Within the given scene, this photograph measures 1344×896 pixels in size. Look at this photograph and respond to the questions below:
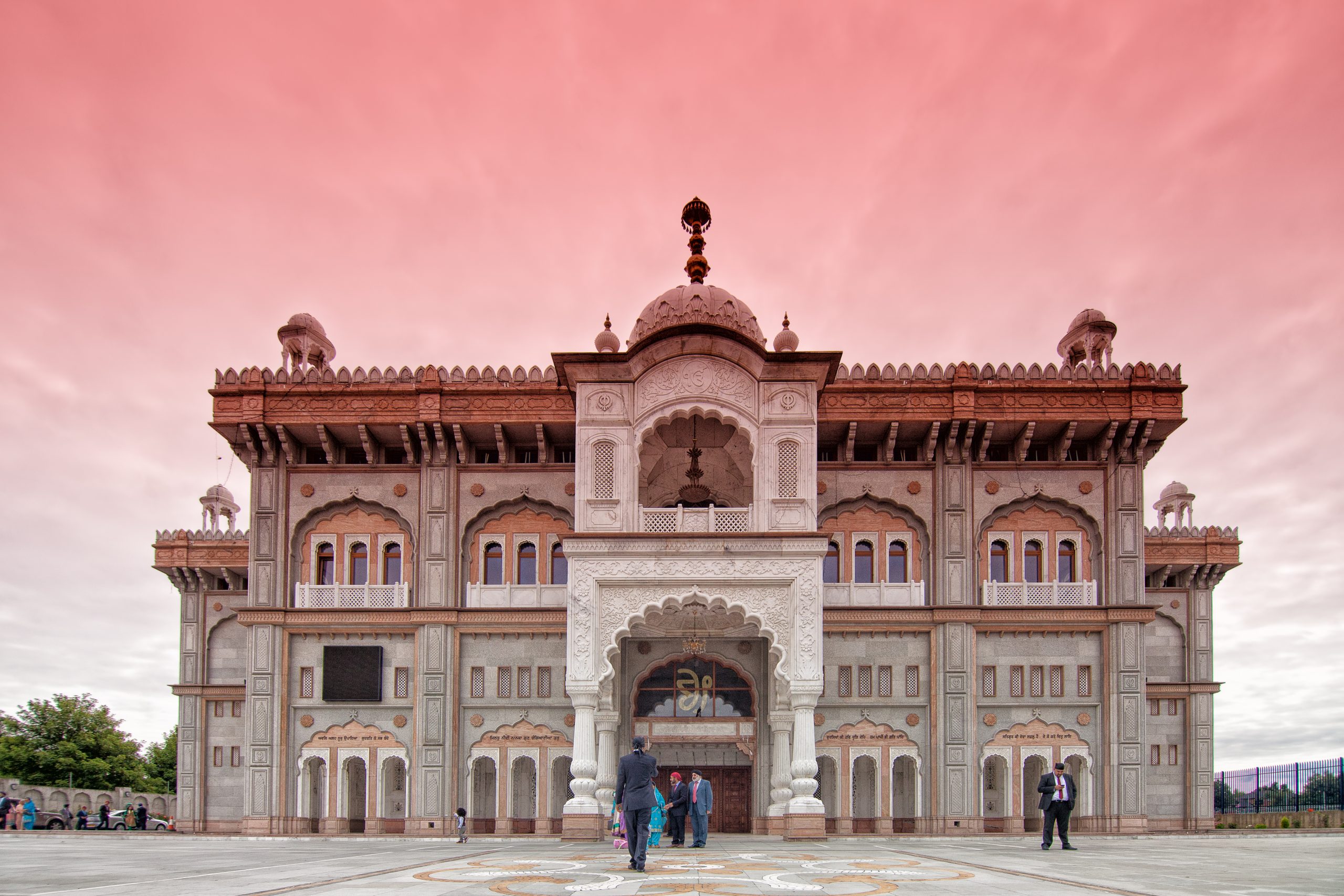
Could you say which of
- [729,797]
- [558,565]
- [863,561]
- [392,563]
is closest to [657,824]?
[729,797]

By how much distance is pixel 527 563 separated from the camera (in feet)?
98.0

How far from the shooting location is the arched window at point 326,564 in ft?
98.9

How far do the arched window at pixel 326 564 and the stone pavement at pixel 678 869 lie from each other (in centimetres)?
983

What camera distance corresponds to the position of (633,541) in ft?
79.5

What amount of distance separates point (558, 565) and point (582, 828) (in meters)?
8.59

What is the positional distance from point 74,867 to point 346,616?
16.5 m

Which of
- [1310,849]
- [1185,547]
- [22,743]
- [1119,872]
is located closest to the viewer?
[1119,872]

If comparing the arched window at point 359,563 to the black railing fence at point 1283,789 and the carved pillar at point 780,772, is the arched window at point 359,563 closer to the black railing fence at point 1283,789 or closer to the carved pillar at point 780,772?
the carved pillar at point 780,772

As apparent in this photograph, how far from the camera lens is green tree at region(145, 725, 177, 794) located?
198ft

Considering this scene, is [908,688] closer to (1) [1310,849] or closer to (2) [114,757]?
(1) [1310,849]

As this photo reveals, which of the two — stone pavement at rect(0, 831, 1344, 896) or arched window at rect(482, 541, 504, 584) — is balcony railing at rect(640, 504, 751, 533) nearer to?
arched window at rect(482, 541, 504, 584)

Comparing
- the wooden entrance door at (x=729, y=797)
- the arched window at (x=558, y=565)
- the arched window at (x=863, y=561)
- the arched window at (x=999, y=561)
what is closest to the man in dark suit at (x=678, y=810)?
the wooden entrance door at (x=729, y=797)

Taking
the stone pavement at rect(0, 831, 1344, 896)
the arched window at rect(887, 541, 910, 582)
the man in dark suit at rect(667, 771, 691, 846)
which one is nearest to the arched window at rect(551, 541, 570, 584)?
the arched window at rect(887, 541, 910, 582)

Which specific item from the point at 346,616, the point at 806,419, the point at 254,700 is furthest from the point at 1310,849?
the point at 254,700
